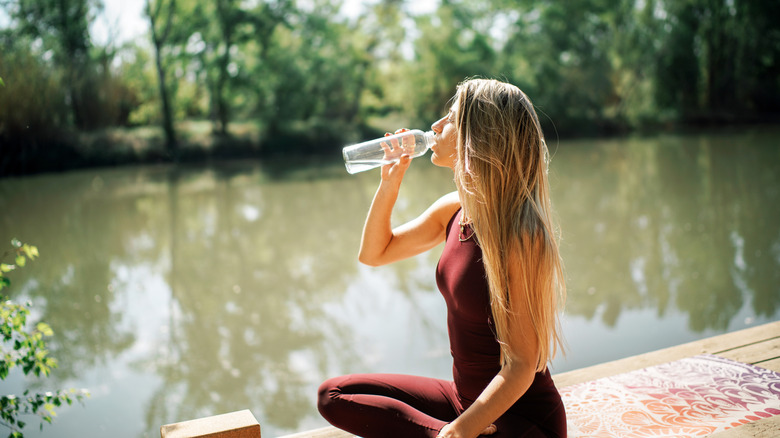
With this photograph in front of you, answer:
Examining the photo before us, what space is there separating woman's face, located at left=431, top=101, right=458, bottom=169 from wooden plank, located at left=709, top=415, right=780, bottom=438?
1054 mm

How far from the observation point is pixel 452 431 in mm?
1411

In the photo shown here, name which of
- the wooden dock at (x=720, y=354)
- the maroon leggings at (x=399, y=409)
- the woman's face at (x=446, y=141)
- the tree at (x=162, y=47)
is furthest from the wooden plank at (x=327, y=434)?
the tree at (x=162, y=47)

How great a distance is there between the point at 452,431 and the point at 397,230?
0.64 metres

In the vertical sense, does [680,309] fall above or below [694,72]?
below

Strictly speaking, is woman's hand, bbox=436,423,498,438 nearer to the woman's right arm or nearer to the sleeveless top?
the sleeveless top

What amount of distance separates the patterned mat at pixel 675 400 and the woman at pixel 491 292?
0.51 metres

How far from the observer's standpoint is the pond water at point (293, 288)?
393 cm

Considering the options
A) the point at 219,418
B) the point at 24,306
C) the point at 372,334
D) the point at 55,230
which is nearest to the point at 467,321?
the point at 219,418

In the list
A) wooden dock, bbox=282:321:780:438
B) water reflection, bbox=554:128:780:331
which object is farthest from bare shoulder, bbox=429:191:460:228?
water reflection, bbox=554:128:780:331

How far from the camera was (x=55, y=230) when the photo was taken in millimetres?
8430

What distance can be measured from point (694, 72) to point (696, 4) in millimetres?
2395

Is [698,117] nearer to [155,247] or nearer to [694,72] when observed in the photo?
[694,72]

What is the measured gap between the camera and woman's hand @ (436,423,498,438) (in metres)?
1.41

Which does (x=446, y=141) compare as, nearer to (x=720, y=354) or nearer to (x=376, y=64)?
(x=720, y=354)
